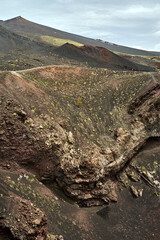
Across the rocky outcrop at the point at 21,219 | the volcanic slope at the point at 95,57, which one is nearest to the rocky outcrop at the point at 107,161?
the rocky outcrop at the point at 21,219

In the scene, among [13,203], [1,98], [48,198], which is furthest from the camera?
[1,98]

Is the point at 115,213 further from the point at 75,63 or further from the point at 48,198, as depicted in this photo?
the point at 75,63

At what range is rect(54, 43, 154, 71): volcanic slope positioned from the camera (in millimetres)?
49719

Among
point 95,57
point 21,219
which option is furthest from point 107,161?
point 95,57

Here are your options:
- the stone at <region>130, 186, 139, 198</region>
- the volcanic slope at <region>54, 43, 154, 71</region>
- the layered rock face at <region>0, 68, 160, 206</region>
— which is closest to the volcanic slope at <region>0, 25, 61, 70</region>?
the volcanic slope at <region>54, 43, 154, 71</region>

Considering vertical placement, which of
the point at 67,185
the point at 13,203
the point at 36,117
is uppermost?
the point at 36,117

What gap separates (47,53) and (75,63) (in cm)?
895

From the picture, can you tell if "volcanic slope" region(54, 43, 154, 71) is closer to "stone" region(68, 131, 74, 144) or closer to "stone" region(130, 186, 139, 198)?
"stone" region(68, 131, 74, 144)

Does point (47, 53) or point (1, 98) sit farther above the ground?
point (47, 53)

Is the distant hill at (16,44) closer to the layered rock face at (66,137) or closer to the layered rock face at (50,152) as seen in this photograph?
the layered rock face at (66,137)

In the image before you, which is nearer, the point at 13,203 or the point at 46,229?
the point at 13,203

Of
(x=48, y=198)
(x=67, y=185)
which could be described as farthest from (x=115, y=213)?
(x=48, y=198)

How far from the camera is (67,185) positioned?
719 inches

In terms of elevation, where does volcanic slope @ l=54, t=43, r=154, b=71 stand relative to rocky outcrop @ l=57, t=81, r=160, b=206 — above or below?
above
